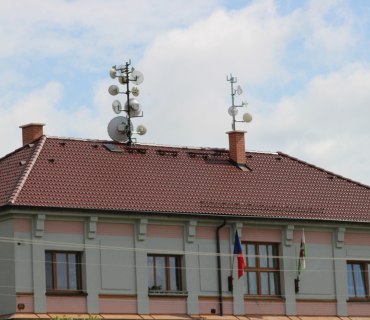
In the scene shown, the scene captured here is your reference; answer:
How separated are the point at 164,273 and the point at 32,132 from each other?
7701 millimetres

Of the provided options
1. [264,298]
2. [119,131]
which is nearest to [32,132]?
[119,131]

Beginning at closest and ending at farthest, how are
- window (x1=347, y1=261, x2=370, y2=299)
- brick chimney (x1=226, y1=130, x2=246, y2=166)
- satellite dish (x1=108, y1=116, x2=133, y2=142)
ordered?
1. window (x1=347, y1=261, x2=370, y2=299)
2. satellite dish (x1=108, y1=116, x2=133, y2=142)
3. brick chimney (x1=226, y1=130, x2=246, y2=166)

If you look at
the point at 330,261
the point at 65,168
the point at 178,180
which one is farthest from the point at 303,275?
the point at 65,168

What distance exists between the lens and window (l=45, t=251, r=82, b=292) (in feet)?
191

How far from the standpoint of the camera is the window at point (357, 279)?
215 feet

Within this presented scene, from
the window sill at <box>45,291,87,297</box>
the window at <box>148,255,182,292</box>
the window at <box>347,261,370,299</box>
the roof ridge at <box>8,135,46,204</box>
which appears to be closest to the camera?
the window sill at <box>45,291,87,297</box>

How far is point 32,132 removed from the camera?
2512 inches

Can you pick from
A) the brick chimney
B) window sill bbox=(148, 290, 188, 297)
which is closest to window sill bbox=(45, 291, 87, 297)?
window sill bbox=(148, 290, 188, 297)

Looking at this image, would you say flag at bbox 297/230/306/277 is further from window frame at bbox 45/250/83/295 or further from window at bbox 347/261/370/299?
window frame at bbox 45/250/83/295

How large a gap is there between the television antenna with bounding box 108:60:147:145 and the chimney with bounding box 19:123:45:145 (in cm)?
369

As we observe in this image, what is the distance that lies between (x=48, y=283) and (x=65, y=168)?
16.5 ft

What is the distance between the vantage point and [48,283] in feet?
191

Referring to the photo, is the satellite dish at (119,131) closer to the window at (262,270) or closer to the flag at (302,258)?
the window at (262,270)

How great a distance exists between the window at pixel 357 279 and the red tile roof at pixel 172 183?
1852 millimetres
